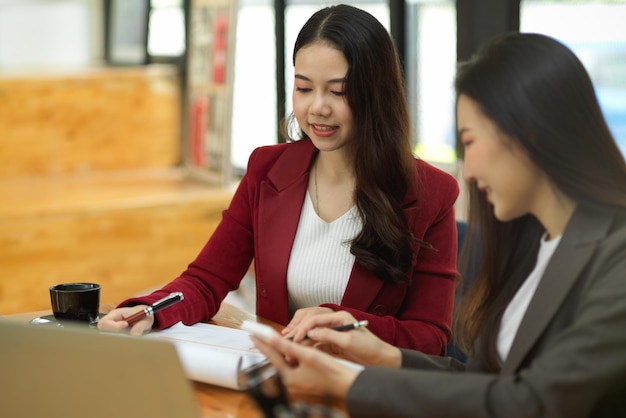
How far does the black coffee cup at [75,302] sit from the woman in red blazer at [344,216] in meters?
0.07

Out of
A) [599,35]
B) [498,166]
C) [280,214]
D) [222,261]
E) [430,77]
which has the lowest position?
[222,261]

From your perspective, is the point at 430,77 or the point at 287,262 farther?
the point at 430,77

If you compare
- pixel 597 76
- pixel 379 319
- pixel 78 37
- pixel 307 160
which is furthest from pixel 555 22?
pixel 78 37

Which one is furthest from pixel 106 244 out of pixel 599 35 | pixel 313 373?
pixel 313 373

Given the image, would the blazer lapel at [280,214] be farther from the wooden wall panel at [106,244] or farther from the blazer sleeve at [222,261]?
the wooden wall panel at [106,244]

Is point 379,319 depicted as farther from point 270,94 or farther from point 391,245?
point 270,94

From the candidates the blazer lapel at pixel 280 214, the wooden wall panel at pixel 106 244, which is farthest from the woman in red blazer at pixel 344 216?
the wooden wall panel at pixel 106 244

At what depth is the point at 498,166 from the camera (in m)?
1.33

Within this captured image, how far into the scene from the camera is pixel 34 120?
5199 mm

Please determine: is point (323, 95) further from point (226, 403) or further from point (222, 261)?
point (226, 403)

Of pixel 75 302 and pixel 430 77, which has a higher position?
pixel 430 77

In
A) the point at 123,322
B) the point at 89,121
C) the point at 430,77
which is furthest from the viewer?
the point at 89,121

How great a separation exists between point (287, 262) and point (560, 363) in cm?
90

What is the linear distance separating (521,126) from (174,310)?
33.6 inches
